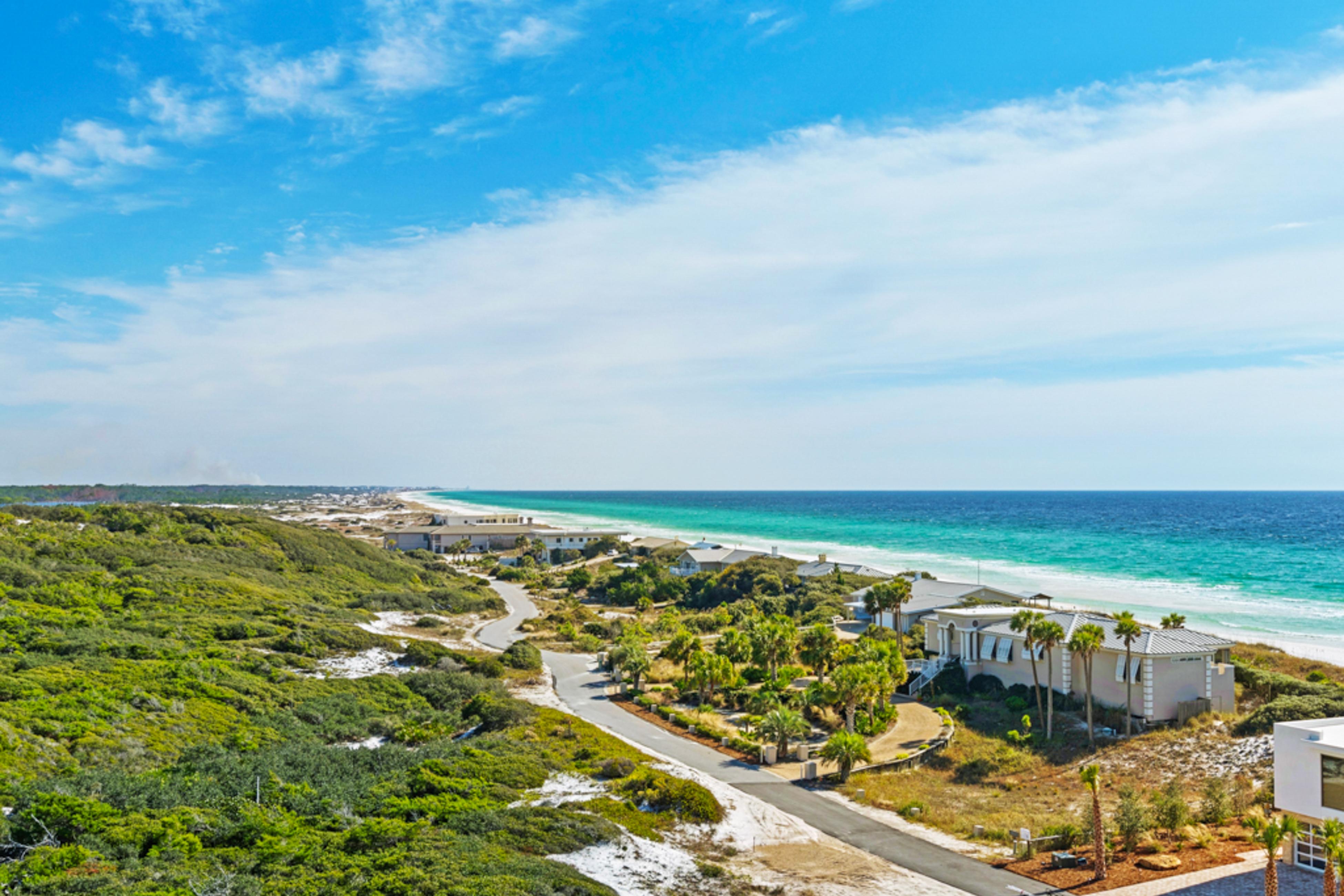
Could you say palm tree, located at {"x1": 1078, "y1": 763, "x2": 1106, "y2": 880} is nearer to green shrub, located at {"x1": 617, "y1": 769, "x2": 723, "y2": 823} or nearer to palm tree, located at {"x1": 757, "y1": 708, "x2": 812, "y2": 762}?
green shrub, located at {"x1": 617, "y1": 769, "x2": 723, "y2": 823}

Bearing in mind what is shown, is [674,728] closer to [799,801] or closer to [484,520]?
[799,801]

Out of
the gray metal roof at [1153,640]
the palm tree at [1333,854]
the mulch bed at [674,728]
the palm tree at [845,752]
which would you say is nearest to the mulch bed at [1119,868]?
the palm tree at [1333,854]

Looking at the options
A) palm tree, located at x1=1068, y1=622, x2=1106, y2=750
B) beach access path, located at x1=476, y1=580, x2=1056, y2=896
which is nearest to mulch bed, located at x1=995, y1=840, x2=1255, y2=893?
beach access path, located at x1=476, y1=580, x2=1056, y2=896

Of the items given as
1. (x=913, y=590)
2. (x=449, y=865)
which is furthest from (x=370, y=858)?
(x=913, y=590)

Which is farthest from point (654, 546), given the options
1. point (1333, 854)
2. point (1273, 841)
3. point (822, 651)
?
point (1333, 854)

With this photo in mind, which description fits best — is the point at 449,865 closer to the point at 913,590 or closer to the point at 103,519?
the point at 913,590

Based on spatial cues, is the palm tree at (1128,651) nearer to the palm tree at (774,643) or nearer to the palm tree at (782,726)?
the palm tree at (782,726)
